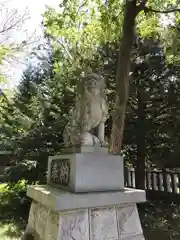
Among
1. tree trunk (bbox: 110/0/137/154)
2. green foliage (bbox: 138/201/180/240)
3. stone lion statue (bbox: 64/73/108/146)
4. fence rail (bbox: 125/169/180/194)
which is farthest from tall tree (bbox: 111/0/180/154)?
stone lion statue (bbox: 64/73/108/146)

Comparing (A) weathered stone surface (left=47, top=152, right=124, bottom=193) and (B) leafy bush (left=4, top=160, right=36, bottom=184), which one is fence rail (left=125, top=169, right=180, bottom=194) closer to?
(B) leafy bush (left=4, top=160, right=36, bottom=184)

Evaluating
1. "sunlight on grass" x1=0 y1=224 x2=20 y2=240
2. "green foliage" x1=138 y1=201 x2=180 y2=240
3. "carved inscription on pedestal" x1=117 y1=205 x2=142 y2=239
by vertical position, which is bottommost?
"sunlight on grass" x1=0 y1=224 x2=20 y2=240

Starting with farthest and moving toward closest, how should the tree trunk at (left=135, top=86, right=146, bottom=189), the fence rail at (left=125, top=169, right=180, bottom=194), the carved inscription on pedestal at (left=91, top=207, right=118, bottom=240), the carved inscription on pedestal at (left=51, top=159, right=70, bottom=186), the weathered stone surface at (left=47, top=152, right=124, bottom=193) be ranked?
the tree trunk at (left=135, top=86, right=146, bottom=189)
the fence rail at (left=125, top=169, right=180, bottom=194)
the carved inscription on pedestal at (left=51, top=159, right=70, bottom=186)
the weathered stone surface at (left=47, top=152, right=124, bottom=193)
the carved inscription on pedestal at (left=91, top=207, right=118, bottom=240)

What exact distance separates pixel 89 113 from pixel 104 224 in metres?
1.25

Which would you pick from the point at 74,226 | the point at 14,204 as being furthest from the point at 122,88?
the point at 14,204

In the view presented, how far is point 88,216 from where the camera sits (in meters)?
2.41

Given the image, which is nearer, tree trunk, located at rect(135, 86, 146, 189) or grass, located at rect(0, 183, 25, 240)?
grass, located at rect(0, 183, 25, 240)

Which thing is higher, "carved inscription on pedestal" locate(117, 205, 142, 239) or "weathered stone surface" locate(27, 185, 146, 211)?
"weathered stone surface" locate(27, 185, 146, 211)

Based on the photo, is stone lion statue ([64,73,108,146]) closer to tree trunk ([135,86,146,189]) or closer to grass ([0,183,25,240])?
grass ([0,183,25,240])

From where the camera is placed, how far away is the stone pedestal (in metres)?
2.29

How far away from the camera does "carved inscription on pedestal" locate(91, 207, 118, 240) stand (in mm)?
2404

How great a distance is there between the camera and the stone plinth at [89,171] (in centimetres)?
256

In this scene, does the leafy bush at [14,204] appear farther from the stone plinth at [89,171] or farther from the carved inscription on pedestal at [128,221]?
the carved inscription on pedestal at [128,221]

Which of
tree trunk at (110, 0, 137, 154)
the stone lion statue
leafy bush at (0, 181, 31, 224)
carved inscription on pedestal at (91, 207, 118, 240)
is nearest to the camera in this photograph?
carved inscription on pedestal at (91, 207, 118, 240)
